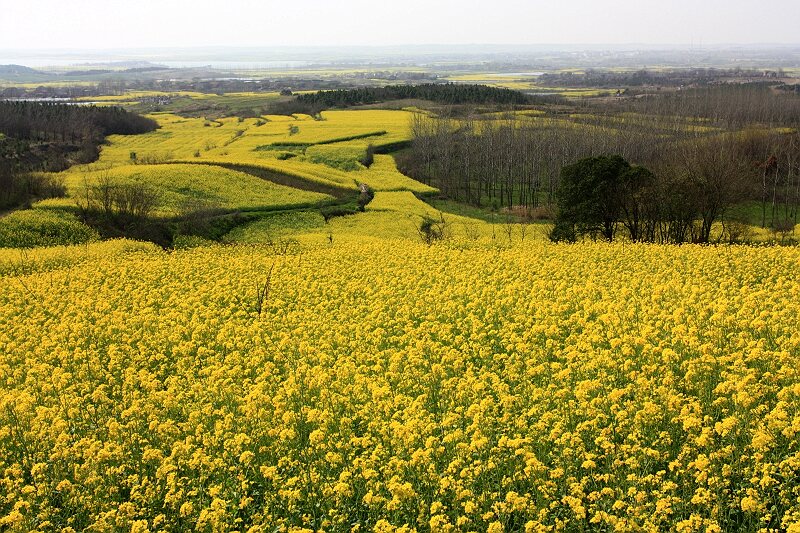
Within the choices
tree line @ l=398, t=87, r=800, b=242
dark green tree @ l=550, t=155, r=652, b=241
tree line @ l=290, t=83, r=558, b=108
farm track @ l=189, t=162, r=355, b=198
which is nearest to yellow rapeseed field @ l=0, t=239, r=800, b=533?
dark green tree @ l=550, t=155, r=652, b=241

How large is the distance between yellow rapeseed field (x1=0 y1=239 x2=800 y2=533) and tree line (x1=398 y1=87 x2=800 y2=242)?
16.1 m

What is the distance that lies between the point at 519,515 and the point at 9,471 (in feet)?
22.9

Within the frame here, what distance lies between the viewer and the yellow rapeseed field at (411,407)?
26.2 feet

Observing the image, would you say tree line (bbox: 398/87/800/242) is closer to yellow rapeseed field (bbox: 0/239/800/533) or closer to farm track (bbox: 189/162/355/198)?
farm track (bbox: 189/162/355/198)

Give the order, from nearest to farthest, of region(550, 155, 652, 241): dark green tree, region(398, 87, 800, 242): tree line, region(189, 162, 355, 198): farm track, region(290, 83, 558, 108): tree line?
region(550, 155, 652, 241): dark green tree < region(398, 87, 800, 242): tree line < region(189, 162, 355, 198): farm track < region(290, 83, 558, 108): tree line

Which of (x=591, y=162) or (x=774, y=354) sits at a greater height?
(x=591, y=162)

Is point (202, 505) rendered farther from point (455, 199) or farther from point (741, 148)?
point (741, 148)

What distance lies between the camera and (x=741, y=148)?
65562mm

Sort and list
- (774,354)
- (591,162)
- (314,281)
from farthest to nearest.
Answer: (591,162)
(314,281)
(774,354)

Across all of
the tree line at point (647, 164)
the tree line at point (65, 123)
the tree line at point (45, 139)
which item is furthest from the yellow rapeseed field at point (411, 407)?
the tree line at point (65, 123)

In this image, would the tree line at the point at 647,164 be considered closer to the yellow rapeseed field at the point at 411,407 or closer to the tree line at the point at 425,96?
the yellow rapeseed field at the point at 411,407

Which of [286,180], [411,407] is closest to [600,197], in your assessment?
[286,180]

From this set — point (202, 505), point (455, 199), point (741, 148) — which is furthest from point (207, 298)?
point (741, 148)

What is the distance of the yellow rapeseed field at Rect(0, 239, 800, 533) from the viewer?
7992 mm
